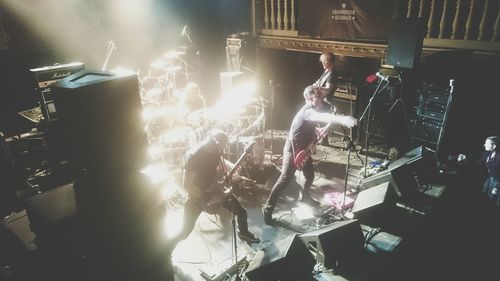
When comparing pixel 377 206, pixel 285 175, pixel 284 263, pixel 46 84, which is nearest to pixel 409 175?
pixel 377 206

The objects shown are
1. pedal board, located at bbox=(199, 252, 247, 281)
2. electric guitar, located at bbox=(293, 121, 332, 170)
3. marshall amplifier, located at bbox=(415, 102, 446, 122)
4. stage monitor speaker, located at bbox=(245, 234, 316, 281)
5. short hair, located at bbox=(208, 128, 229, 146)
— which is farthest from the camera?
marshall amplifier, located at bbox=(415, 102, 446, 122)

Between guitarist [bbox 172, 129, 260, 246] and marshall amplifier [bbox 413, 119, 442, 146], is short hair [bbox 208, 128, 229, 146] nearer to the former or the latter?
guitarist [bbox 172, 129, 260, 246]

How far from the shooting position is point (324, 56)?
8594 mm

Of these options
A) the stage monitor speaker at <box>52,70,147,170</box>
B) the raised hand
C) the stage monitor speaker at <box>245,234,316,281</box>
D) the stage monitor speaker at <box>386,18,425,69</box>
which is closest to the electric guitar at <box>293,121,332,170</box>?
the raised hand

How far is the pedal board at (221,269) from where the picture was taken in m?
5.15

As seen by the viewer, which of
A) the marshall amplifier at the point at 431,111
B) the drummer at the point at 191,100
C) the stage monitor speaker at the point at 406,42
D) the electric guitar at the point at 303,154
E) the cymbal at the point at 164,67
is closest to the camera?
the electric guitar at the point at 303,154

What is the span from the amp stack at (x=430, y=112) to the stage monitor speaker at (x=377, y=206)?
2978 mm

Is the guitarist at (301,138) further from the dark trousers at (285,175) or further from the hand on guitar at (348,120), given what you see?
the hand on guitar at (348,120)

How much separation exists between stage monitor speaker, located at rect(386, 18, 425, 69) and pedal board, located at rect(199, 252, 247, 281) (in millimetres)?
5264

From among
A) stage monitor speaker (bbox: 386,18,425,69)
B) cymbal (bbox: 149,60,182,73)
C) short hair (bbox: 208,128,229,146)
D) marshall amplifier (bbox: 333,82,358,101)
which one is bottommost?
marshall amplifier (bbox: 333,82,358,101)

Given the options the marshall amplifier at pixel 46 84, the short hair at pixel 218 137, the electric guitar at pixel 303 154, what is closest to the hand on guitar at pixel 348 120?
the electric guitar at pixel 303 154

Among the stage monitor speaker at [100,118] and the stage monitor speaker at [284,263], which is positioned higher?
the stage monitor speaker at [100,118]

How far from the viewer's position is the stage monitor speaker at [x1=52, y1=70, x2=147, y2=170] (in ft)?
6.93

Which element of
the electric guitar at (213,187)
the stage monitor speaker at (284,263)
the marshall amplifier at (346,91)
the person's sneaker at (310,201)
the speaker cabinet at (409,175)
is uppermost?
the marshall amplifier at (346,91)
